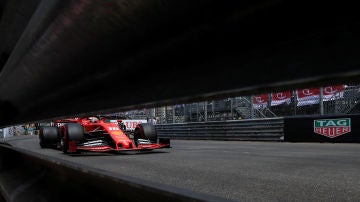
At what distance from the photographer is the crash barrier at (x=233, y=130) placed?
1199cm

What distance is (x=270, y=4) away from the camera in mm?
669

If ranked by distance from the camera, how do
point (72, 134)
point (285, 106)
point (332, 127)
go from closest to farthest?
point (72, 134), point (332, 127), point (285, 106)

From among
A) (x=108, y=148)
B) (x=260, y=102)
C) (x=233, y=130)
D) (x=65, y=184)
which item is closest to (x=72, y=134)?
(x=108, y=148)

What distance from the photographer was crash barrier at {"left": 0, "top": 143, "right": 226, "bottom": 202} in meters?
1.20

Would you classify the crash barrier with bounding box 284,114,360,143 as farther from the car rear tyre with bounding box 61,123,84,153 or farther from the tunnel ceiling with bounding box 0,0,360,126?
the tunnel ceiling with bounding box 0,0,360,126

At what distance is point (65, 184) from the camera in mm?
1938

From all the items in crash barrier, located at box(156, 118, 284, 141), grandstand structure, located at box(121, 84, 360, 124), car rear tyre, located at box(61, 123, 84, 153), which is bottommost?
crash barrier, located at box(156, 118, 284, 141)

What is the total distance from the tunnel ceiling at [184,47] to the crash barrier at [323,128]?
9551 mm

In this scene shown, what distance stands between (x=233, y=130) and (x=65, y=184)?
11.9 meters

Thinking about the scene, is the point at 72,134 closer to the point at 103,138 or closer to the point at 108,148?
the point at 108,148

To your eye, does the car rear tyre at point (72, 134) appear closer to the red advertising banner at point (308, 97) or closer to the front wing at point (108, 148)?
the front wing at point (108, 148)

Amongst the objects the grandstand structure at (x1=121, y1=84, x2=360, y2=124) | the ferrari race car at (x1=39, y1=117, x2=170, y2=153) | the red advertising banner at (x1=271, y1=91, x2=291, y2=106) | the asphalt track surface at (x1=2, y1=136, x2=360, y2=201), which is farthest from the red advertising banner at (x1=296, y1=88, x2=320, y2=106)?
the asphalt track surface at (x1=2, y1=136, x2=360, y2=201)

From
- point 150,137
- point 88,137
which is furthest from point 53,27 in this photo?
point 88,137

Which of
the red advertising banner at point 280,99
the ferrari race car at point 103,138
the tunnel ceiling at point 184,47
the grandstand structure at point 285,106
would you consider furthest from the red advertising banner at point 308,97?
the tunnel ceiling at point 184,47
